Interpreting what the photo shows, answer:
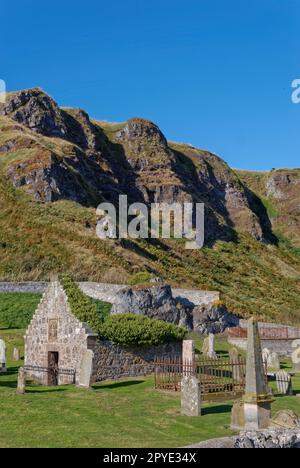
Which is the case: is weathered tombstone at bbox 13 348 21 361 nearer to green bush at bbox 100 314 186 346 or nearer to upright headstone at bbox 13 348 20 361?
upright headstone at bbox 13 348 20 361

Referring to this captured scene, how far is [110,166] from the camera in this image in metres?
107

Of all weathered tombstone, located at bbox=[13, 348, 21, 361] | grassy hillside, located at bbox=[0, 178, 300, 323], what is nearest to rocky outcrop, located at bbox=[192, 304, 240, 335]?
grassy hillside, located at bbox=[0, 178, 300, 323]

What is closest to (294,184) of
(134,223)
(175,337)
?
(134,223)

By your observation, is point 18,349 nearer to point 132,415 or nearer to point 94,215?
point 132,415

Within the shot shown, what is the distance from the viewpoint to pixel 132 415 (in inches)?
609

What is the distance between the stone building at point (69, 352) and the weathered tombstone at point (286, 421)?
8.53 m

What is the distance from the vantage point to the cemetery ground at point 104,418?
491 inches

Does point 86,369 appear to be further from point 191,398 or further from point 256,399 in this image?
point 256,399

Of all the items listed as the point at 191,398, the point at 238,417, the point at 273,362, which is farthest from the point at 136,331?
the point at 238,417

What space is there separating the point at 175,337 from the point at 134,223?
210ft

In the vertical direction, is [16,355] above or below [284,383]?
above

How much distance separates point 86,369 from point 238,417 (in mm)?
7837

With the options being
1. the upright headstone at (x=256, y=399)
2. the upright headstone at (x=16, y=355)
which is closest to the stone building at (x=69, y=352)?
the upright headstone at (x=16, y=355)

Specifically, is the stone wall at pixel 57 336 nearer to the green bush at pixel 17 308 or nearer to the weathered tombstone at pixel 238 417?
the weathered tombstone at pixel 238 417
